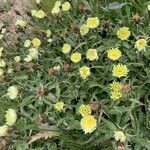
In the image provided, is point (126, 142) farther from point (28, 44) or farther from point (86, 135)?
point (28, 44)

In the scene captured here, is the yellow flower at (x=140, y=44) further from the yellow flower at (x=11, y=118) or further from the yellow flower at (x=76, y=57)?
the yellow flower at (x=11, y=118)

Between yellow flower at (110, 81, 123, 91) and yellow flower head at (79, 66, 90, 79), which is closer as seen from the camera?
yellow flower at (110, 81, 123, 91)

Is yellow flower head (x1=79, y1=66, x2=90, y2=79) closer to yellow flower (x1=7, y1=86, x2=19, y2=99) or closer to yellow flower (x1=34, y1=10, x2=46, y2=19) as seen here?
yellow flower (x1=7, y1=86, x2=19, y2=99)

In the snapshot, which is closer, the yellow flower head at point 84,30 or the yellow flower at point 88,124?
the yellow flower at point 88,124

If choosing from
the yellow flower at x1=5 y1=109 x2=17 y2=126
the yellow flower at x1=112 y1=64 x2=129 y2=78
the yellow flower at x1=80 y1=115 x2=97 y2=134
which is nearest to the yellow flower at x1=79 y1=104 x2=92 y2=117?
the yellow flower at x1=80 y1=115 x2=97 y2=134

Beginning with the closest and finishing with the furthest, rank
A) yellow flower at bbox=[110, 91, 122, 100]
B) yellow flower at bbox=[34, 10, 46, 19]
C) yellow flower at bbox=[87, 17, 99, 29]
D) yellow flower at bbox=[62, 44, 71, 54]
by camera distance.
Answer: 1. yellow flower at bbox=[110, 91, 122, 100]
2. yellow flower at bbox=[87, 17, 99, 29]
3. yellow flower at bbox=[62, 44, 71, 54]
4. yellow flower at bbox=[34, 10, 46, 19]

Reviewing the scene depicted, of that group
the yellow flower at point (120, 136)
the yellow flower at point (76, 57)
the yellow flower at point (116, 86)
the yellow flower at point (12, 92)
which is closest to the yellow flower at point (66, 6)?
the yellow flower at point (76, 57)
